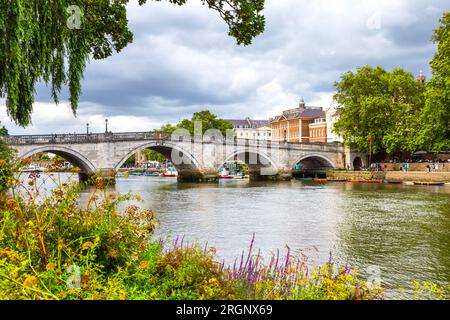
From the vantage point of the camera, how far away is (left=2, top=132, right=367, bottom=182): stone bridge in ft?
110

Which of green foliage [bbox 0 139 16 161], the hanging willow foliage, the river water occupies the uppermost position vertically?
the hanging willow foliage

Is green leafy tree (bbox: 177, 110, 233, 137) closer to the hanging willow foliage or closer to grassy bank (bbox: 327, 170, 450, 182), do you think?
grassy bank (bbox: 327, 170, 450, 182)

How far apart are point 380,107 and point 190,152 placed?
1882cm

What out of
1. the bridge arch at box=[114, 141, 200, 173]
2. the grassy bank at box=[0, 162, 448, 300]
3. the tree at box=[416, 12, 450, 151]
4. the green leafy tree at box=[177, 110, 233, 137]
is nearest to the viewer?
the grassy bank at box=[0, 162, 448, 300]

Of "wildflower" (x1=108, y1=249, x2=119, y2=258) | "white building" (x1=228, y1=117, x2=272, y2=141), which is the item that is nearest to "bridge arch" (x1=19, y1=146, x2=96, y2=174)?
"wildflower" (x1=108, y1=249, x2=119, y2=258)

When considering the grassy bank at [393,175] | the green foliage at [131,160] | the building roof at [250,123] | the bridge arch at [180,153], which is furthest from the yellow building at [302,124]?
the bridge arch at [180,153]

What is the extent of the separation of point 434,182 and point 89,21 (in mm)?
34704

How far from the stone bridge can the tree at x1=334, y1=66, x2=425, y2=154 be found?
553cm

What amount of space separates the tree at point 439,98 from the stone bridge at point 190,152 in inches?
653

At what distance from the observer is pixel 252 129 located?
101688 millimetres

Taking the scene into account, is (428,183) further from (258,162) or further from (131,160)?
(131,160)

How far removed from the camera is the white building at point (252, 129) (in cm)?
9938

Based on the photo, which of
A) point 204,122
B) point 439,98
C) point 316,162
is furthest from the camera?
point 204,122

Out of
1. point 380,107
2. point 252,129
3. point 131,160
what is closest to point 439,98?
point 380,107
